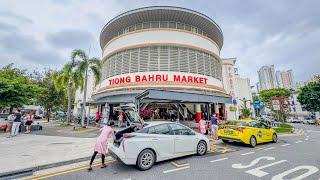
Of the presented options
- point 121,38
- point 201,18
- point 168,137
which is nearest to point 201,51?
point 201,18

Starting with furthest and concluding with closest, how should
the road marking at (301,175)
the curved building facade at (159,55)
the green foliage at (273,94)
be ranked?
the green foliage at (273,94) < the curved building facade at (159,55) < the road marking at (301,175)

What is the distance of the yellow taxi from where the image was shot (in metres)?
10.2

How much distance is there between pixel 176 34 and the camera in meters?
22.8

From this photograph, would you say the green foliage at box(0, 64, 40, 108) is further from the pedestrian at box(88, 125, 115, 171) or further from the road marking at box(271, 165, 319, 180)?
the road marking at box(271, 165, 319, 180)

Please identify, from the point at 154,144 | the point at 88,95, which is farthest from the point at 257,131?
→ the point at 88,95

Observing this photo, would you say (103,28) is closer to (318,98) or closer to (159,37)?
(159,37)

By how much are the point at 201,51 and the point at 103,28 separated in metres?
14.4

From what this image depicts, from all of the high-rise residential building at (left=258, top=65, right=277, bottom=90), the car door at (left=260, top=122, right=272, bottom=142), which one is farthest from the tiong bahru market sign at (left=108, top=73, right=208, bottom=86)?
the high-rise residential building at (left=258, top=65, right=277, bottom=90)

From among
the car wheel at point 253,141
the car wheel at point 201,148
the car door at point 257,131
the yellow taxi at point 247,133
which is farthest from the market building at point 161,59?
the car wheel at point 201,148

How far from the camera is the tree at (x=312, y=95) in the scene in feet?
137

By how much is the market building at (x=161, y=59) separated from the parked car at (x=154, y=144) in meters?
11.6

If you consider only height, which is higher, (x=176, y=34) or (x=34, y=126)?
(x=176, y=34)

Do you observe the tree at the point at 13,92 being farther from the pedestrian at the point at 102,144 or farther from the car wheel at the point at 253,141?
the car wheel at the point at 253,141

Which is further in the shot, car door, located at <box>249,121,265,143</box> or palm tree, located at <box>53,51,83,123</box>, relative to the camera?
palm tree, located at <box>53,51,83,123</box>
